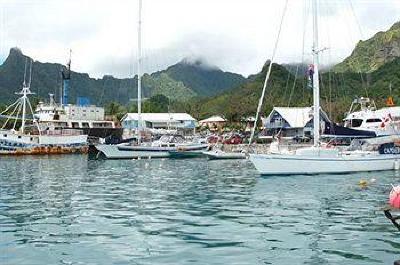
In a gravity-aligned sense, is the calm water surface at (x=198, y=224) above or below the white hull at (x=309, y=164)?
below

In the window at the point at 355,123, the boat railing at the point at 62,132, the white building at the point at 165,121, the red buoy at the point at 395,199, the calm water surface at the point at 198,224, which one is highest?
the white building at the point at 165,121

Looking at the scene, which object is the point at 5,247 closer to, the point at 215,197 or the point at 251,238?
the point at 251,238

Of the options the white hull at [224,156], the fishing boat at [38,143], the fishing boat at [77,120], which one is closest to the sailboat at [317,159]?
the white hull at [224,156]

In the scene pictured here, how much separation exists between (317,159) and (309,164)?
687 mm

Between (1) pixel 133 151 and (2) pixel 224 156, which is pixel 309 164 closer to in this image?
(2) pixel 224 156

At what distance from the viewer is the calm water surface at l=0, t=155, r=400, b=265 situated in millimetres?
13031

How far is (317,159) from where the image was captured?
118 feet

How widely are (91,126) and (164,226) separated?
9556 cm

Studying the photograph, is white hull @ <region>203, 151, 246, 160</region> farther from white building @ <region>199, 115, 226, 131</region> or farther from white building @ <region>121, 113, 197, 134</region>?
white building @ <region>199, 115, 226, 131</region>

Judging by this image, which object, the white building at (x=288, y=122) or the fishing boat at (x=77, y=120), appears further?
the fishing boat at (x=77, y=120)

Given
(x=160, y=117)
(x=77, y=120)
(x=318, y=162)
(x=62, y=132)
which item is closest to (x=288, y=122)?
(x=160, y=117)

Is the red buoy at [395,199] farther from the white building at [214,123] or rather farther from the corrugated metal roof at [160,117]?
the white building at [214,123]

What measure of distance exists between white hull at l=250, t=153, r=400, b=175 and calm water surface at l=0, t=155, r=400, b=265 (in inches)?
156

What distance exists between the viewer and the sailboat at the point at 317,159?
35.4 m
